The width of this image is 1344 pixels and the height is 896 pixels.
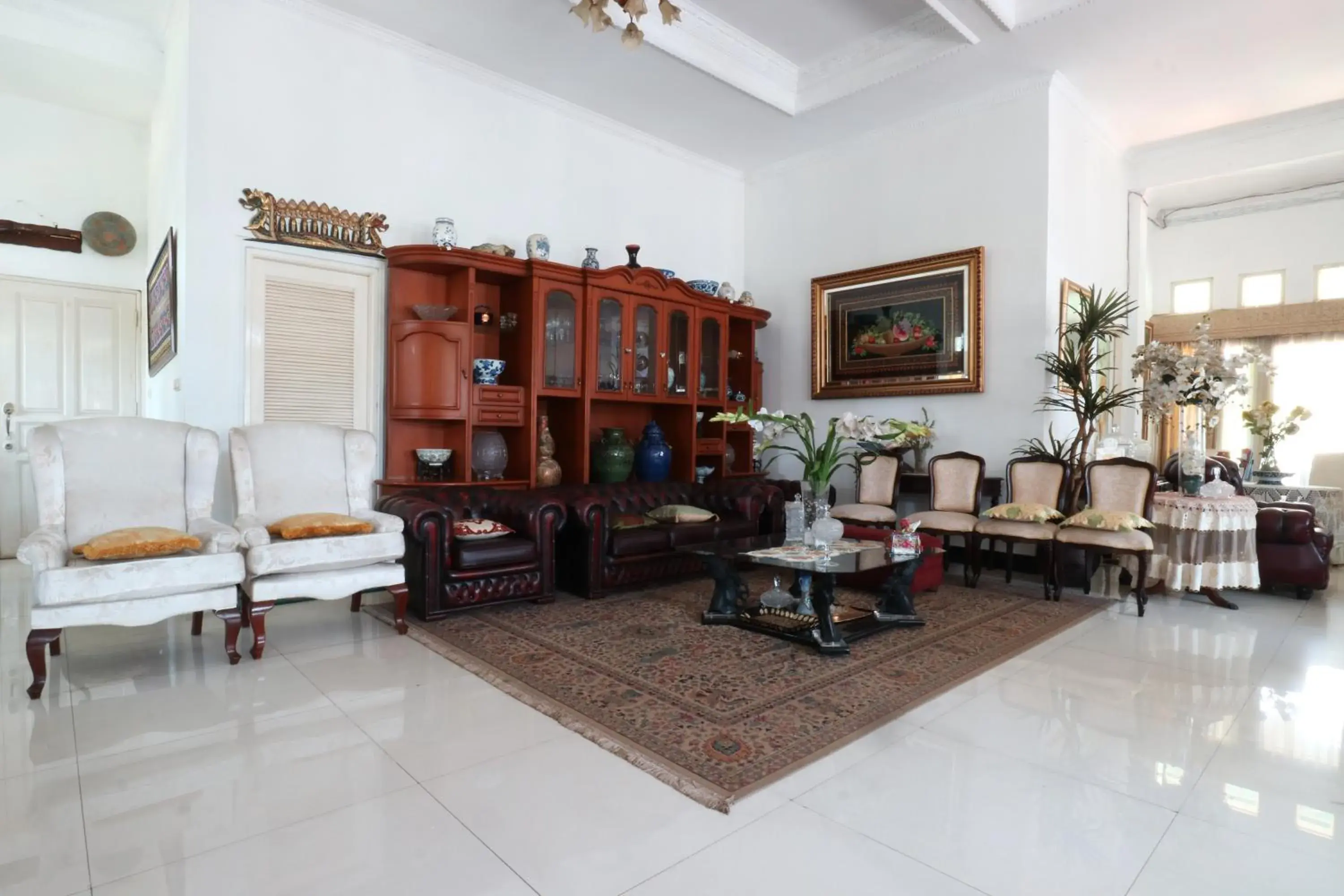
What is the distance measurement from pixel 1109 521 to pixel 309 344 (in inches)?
204

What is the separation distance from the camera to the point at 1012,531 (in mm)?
4688

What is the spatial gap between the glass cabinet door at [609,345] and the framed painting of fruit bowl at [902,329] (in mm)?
2079

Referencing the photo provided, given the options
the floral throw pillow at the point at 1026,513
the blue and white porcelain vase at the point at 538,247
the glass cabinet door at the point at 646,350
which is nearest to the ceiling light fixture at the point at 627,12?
the blue and white porcelain vase at the point at 538,247

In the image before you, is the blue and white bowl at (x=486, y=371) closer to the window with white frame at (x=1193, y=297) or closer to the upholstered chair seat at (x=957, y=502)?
the upholstered chair seat at (x=957, y=502)

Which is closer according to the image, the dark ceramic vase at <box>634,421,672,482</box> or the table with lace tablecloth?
the table with lace tablecloth

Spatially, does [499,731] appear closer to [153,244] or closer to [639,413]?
[639,413]

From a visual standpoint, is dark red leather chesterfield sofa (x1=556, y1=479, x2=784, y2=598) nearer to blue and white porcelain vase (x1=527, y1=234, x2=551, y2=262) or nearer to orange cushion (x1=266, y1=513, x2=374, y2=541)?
orange cushion (x1=266, y1=513, x2=374, y2=541)

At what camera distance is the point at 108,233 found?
6121mm

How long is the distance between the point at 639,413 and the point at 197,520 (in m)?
3.46

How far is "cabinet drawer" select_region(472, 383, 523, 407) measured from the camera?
479cm

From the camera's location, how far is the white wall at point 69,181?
19.0 feet

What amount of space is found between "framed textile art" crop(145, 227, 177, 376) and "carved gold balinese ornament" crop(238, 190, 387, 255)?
0.62 m

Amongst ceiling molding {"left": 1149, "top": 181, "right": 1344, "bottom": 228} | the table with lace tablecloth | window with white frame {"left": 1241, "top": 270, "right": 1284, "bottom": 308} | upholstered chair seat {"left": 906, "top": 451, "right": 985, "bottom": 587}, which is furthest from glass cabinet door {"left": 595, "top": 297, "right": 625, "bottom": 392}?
window with white frame {"left": 1241, "top": 270, "right": 1284, "bottom": 308}

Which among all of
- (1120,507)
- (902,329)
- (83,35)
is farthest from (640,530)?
(83,35)
